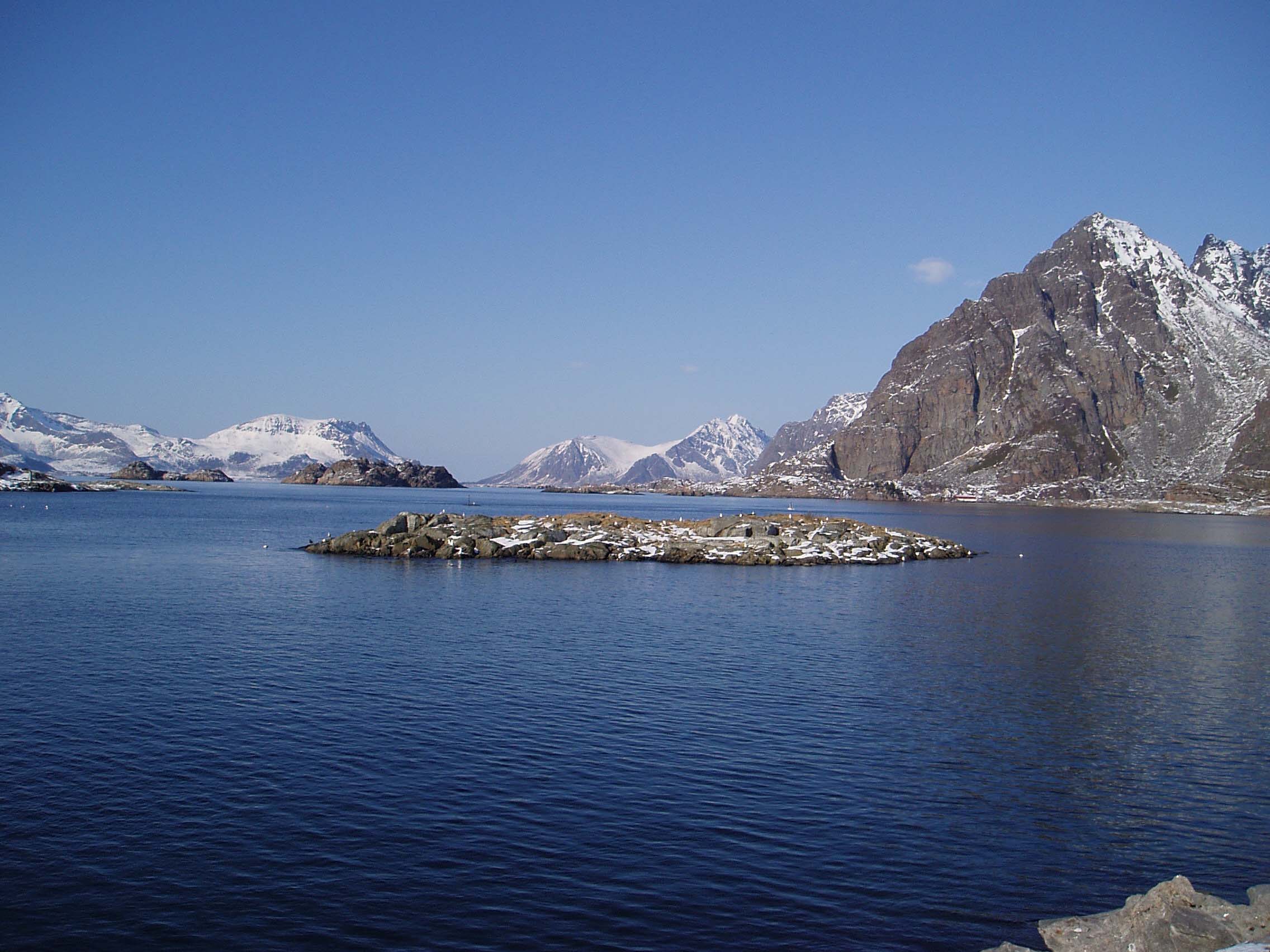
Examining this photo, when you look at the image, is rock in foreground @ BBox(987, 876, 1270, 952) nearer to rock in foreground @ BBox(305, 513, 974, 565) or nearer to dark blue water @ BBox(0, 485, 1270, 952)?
dark blue water @ BBox(0, 485, 1270, 952)

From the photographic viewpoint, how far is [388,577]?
67.2m

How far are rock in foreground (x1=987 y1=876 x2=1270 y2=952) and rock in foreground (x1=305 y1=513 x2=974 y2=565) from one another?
71.0 metres

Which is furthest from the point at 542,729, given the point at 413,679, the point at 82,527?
the point at 82,527

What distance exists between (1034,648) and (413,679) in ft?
92.3

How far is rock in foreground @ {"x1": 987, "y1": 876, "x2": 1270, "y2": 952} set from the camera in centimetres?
1358

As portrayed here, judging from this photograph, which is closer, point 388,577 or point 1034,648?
point 1034,648

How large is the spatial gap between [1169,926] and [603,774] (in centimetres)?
1306

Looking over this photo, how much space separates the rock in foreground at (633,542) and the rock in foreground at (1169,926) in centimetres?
7103

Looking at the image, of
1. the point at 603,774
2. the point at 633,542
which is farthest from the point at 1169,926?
the point at 633,542

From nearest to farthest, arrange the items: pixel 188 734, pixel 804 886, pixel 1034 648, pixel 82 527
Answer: pixel 804 886
pixel 188 734
pixel 1034 648
pixel 82 527

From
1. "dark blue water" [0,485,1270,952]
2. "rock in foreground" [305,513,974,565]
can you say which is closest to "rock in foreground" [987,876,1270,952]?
"dark blue water" [0,485,1270,952]

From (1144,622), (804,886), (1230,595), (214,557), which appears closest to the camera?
(804,886)

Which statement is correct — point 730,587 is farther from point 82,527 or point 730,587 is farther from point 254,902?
point 82,527

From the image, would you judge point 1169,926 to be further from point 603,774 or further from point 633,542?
point 633,542
